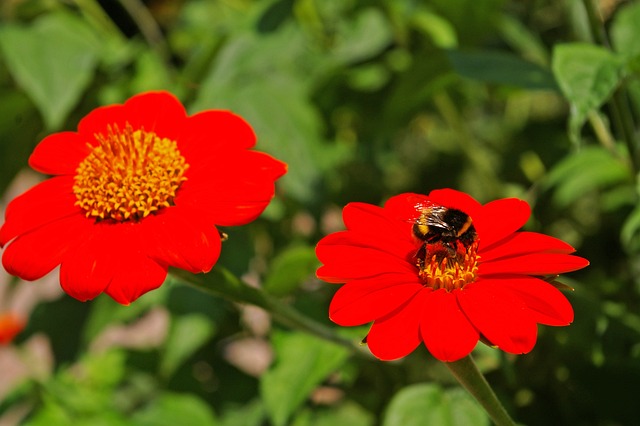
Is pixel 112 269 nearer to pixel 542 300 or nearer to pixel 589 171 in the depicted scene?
pixel 542 300

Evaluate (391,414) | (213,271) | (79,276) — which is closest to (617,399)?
(391,414)

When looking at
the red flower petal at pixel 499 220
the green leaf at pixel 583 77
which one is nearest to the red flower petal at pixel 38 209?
the red flower petal at pixel 499 220

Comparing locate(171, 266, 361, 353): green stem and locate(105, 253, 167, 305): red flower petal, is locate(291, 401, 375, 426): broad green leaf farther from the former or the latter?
locate(105, 253, 167, 305): red flower petal

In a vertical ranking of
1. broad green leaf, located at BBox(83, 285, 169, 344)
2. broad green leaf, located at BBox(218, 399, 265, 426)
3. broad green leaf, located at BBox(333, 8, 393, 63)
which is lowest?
broad green leaf, located at BBox(218, 399, 265, 426)

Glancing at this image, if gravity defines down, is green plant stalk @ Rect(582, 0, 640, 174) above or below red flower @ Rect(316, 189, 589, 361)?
below

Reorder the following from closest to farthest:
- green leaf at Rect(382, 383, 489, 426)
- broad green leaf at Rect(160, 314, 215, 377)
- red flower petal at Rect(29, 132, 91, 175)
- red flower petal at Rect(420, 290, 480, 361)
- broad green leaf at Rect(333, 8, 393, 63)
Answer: red flower petal at Rect(420, 290, 480, 361) < red flower petal at Rect(29, 132, 91, 175) < green leaf at Rect(382, 383, 489, 426) < broad green leaf at Rect(160, 314, 215, 377) < broad green leaf at Rect(333, 8, 393, 63)

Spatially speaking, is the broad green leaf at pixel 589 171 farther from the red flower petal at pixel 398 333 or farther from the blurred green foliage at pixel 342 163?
the red flower petal at pixel 398 333

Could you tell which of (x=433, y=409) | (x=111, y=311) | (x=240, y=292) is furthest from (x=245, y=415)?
(x=240, y=292)

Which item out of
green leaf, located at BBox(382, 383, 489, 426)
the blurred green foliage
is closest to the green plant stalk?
the blurred green foliage
